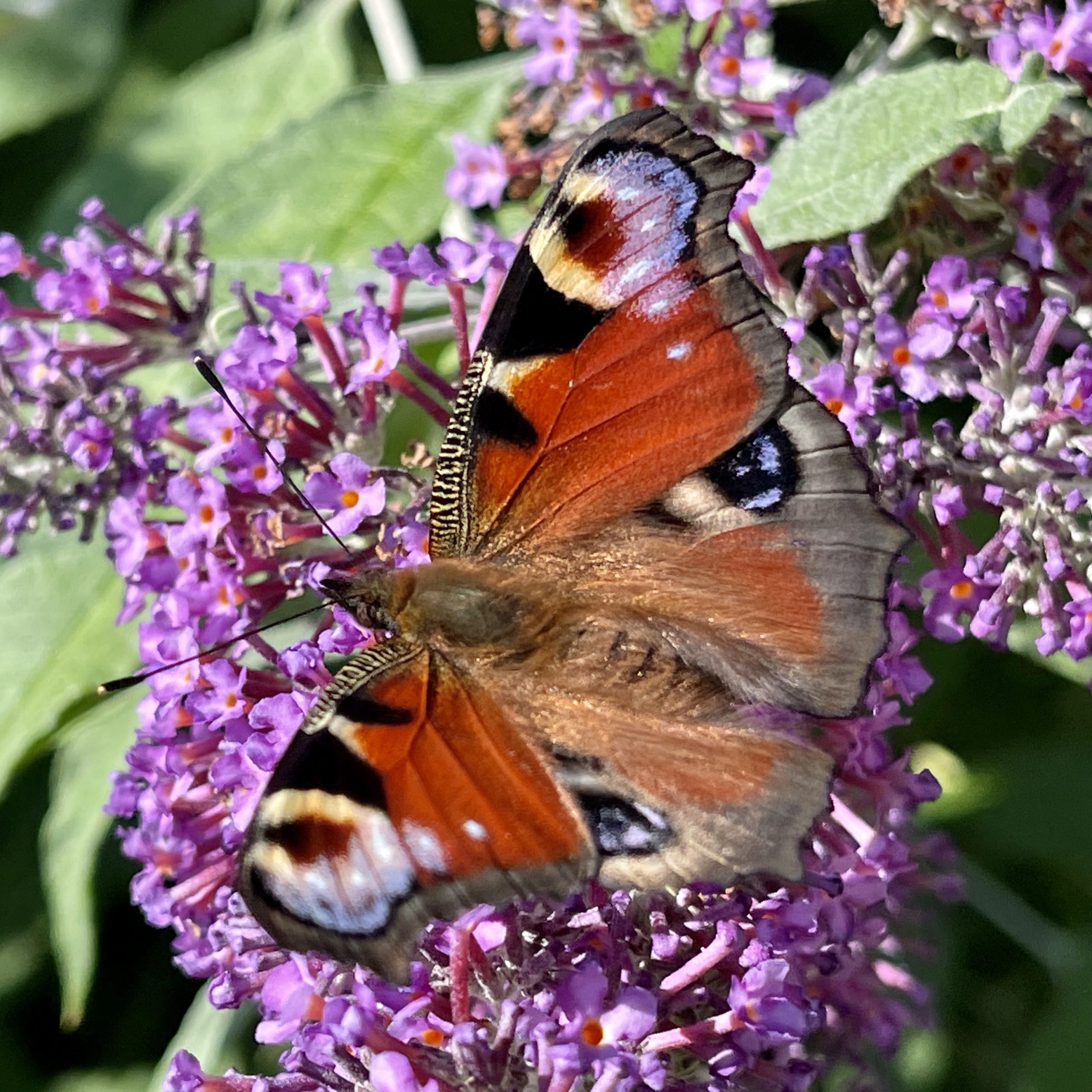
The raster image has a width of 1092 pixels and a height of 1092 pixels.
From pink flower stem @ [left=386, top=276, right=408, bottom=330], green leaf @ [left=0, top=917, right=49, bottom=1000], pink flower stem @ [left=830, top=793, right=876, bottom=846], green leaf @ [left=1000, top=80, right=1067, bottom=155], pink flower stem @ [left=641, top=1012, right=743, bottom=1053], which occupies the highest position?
green leaf @ [left=1000, top=80, right=1067, bottom=155]

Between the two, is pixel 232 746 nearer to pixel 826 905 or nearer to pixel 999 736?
pixel 826 905

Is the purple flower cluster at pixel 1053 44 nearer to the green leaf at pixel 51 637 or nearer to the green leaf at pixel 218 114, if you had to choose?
the green leaf at pixel 218 114

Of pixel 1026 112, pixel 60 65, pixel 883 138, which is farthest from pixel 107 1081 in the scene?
pixel 1026 112

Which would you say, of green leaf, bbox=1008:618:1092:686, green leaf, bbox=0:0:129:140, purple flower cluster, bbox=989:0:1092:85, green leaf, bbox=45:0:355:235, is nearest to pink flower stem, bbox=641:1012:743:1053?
green leaf, bbox=1008:618:1092:686

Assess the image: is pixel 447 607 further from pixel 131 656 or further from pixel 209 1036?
pixel 209 1036

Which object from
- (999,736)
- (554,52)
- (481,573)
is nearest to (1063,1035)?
(999,736)

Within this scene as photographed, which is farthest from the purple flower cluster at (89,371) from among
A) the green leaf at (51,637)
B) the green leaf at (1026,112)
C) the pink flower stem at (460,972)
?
the green leaf at (1026,112)

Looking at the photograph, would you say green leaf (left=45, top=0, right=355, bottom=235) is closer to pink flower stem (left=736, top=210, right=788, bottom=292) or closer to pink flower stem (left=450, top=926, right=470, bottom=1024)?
pink flower stem (left=736, top=210, right=788, bottom=292)
